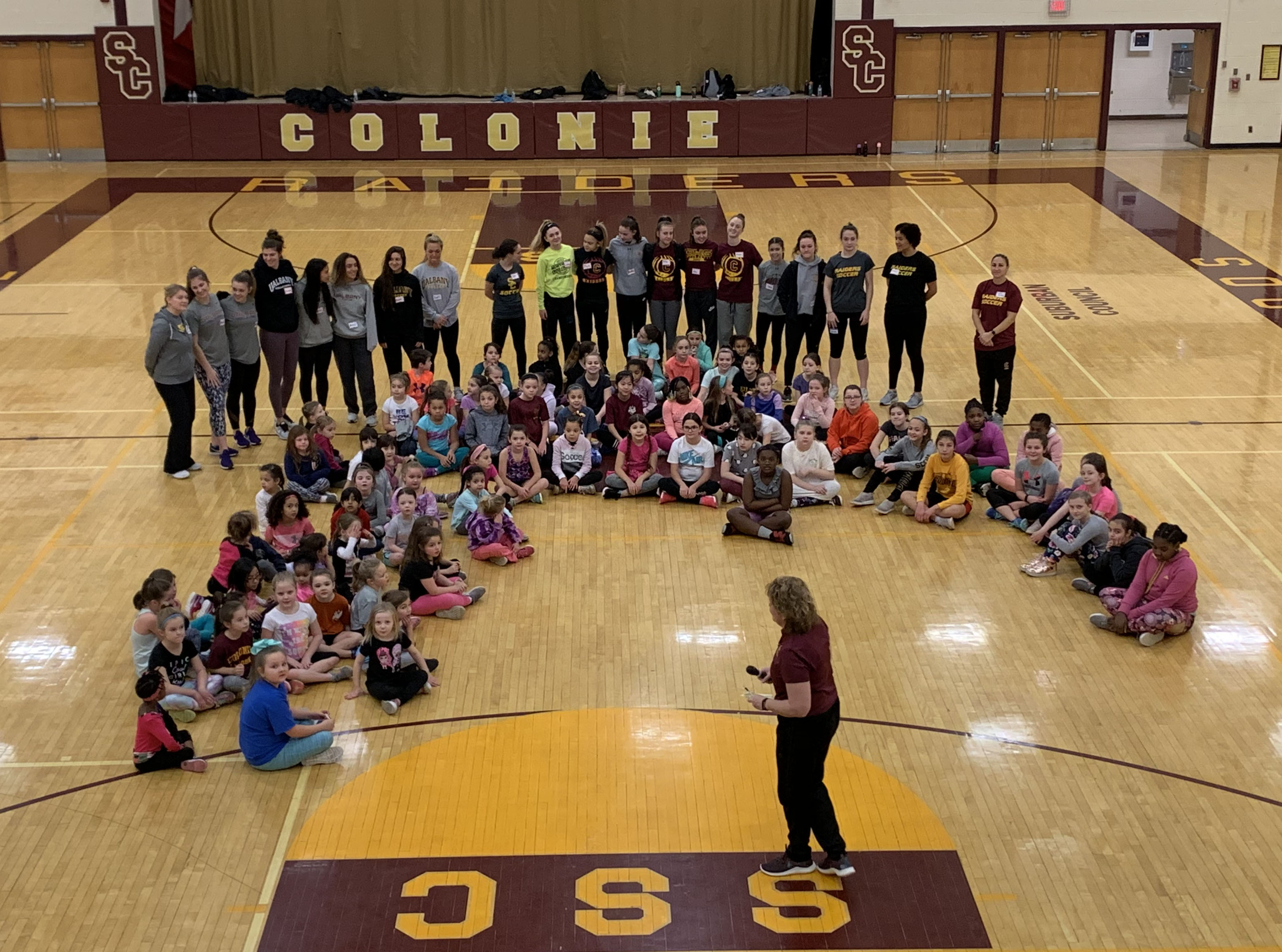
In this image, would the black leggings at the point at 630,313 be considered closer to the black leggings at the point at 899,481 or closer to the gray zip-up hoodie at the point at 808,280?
the gray zip-up hoodie at the point at 808,280

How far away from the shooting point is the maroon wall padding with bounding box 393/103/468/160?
89.4 ft

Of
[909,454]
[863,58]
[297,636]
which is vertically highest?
[863,58]

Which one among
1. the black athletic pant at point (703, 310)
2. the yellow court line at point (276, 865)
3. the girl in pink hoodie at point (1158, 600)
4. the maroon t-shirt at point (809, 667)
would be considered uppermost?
the black athletic pant at point (703, 310)

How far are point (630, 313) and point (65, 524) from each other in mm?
5885

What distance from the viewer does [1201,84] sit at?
27953 mm

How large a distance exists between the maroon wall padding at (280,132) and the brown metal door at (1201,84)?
17.0 m

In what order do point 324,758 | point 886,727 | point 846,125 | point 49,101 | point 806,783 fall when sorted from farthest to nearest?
point 846,125 → point 49,101 → point 886,727 → point 324,758 → point 806,783

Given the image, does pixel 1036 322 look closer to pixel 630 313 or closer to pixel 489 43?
pixel 630 313

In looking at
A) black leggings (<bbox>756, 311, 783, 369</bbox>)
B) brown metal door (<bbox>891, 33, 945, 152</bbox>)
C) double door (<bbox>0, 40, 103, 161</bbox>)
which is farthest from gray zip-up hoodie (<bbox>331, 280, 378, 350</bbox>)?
brown metal door (<bbox>891, 33, 945, 152</bbox>)

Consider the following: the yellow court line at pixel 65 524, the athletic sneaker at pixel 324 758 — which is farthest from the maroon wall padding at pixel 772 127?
the athletic sneaker at pixel 324 758

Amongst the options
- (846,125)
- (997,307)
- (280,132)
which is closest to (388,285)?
(997,307)

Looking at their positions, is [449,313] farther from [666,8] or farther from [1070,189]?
[666,8]

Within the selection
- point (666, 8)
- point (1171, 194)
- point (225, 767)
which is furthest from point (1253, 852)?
point (666, 8)

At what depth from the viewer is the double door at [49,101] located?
26.8 m
